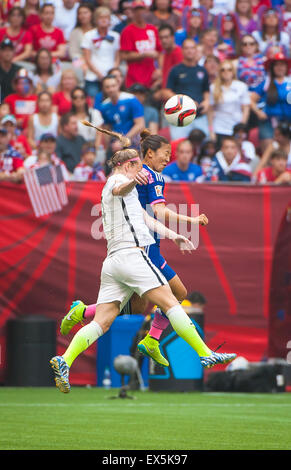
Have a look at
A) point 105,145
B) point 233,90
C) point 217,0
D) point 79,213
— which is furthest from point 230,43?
point 79,213

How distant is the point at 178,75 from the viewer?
1745 cm

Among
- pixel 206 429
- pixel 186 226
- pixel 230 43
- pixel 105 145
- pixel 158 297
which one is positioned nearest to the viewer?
pixel 158 297

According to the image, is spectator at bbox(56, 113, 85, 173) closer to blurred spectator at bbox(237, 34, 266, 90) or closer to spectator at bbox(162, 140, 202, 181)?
spectator at bbox(162, 140, 202, 181)

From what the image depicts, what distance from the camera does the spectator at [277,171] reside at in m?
15.6

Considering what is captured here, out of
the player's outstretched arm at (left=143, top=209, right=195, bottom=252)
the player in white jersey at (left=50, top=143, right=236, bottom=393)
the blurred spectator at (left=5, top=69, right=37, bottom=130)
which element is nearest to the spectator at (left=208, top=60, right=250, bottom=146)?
the blurred spectator at (left=5, top=69, right=37, bottom=130)

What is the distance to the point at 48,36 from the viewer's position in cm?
1911

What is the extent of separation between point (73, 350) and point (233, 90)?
9.91 metres

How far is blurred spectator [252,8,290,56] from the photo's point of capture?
757 inches

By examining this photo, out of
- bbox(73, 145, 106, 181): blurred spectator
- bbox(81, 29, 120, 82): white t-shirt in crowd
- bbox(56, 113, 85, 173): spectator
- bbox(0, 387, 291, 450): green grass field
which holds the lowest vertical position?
bbox(0, 387, 291, 450): green grass field

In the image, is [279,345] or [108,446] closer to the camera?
[108,446]

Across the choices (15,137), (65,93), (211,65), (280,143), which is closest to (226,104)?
(211,65)

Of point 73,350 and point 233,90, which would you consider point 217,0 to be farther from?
point 73,350

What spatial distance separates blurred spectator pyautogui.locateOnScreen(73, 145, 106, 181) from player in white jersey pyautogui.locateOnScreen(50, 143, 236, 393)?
23.6 ft

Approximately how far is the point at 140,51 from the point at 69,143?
8.29 ft
